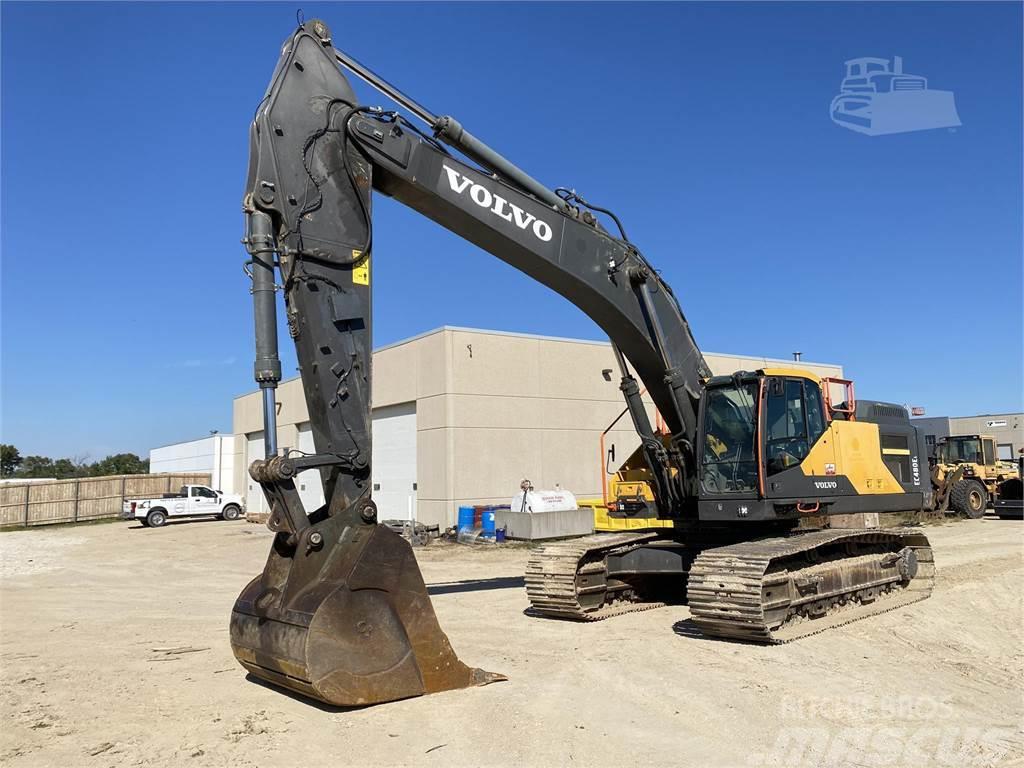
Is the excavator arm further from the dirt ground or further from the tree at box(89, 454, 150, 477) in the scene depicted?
the tree at box(89, 454, 150, 477)

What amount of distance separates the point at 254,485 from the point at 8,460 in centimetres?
6975

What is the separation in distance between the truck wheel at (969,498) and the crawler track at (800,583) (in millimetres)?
16577

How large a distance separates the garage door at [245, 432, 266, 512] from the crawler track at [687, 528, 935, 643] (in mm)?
30808

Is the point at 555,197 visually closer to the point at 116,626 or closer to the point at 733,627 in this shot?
the point at 733,627

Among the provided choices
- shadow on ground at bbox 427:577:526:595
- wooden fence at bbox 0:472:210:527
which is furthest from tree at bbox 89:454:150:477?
shadow on ground at bbox 427:577:526:595

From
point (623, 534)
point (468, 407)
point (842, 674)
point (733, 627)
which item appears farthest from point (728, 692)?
point (468, 407)

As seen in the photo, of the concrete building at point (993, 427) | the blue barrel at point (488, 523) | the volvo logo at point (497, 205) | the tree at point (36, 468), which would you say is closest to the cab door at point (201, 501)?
the blue barrel at point (488, 523)

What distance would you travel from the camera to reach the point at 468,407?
23.9 meters

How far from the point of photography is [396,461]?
26203mm

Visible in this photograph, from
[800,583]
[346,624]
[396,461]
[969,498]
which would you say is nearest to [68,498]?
[396,461]

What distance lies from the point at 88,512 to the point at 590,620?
36.4 m

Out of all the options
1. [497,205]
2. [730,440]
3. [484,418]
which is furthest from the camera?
[484,418]

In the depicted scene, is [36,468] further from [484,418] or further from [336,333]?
[336,333]

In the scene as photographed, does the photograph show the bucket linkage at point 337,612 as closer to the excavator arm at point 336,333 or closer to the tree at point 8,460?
the excavator arm at point 336,333
